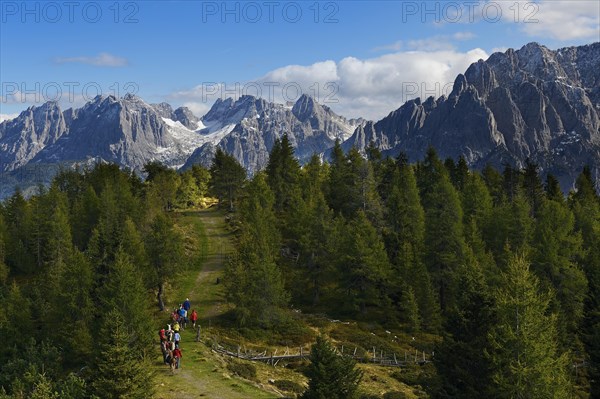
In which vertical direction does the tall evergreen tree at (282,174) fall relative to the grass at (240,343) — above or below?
above

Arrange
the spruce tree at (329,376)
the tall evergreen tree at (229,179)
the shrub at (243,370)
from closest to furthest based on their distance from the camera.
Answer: the spruce tree at (329,376) → the shrub at (243,370) → the tall evergreen tree at (229,179)

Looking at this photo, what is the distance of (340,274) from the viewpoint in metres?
60.9

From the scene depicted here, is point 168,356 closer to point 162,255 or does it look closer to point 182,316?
point 182,316

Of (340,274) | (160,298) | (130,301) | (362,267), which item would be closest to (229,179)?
(340,274)

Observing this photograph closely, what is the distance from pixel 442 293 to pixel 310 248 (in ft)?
56.4

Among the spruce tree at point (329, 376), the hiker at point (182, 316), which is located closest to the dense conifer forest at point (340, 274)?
the spruce tree at point (329, 376)

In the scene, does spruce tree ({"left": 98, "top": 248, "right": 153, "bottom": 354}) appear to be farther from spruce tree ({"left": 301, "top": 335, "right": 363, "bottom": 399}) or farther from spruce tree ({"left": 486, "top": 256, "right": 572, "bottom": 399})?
spruce tree ({"left": 486, "top": 256, "right": 572, "bottom": 399})

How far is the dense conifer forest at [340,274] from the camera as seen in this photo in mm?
28609

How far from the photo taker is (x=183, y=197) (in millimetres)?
109812

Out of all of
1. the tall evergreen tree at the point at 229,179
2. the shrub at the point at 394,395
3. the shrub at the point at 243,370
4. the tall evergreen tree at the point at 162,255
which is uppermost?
the tall evergreen tree at the point at 229,179

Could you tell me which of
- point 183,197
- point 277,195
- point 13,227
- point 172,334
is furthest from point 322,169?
point 172,334

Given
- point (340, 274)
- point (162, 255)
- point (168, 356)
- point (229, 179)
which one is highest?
point (229, 179)

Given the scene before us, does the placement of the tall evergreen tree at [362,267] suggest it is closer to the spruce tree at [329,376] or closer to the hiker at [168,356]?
the hiker at [168,356]

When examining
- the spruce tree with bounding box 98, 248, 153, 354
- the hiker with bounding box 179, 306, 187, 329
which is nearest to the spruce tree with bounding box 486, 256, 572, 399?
the spruce tree with bounding box 98, 248, 153, 354
